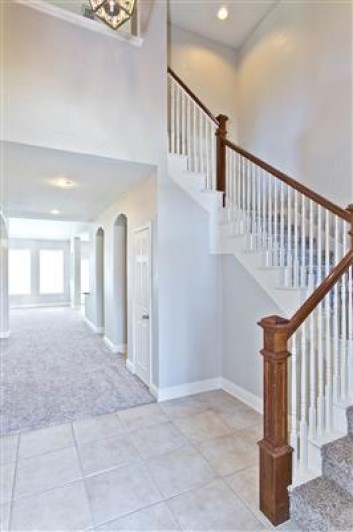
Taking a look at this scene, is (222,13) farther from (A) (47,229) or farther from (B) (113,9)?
(A) (47,229)

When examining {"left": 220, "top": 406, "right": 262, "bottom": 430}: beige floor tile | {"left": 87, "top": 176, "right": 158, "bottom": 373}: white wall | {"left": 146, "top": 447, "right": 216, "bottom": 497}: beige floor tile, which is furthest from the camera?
{"left": 87, "top": 176, "right": 158, "bottom": 373}: white wall

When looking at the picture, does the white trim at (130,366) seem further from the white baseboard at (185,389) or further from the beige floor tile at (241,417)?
the beige floor tile at (241,417)

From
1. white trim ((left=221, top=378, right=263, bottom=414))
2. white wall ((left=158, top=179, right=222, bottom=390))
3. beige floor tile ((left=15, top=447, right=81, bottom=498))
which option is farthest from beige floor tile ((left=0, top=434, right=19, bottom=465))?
white trim ((left=221, top=378, right=263, bottom=414))

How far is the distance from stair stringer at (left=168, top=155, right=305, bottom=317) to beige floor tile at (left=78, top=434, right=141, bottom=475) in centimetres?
186

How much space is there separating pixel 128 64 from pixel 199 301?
279cm

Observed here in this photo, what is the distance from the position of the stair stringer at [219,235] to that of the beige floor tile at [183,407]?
4.79 feet

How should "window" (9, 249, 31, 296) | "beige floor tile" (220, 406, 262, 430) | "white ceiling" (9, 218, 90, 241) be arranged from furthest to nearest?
"window" (9, 249, 31, 296) < "white ceiling" (9, 218, 90, 241) < "beige floor tile" (220, 406, 262, 430)

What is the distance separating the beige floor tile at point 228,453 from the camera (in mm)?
2398

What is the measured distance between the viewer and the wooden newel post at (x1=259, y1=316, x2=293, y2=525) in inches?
71.6

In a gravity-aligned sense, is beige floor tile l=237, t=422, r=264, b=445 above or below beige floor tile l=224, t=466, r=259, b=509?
below

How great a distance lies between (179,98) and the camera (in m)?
3.89

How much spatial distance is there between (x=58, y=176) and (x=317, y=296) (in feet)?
11.2

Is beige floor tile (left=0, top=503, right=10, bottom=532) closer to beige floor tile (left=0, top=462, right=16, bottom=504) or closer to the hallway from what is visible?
beige floor tile (left=0, top=462, right=16, bottom=504)

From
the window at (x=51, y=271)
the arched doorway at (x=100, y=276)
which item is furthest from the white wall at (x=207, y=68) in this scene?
the window at (x=51, y=271)
